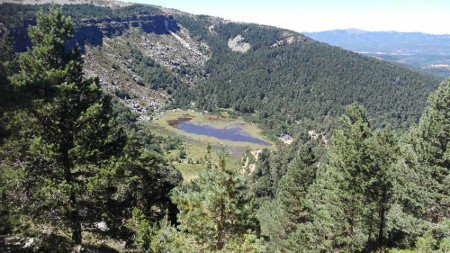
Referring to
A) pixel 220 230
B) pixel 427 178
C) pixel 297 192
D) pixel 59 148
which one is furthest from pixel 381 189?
pixel 59 148

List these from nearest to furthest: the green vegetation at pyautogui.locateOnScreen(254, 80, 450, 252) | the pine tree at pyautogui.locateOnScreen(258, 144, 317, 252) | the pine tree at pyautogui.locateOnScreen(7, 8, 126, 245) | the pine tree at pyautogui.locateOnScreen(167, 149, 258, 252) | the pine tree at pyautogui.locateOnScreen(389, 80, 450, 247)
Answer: the pine tree at pyautogui.locateOnScreen(167, 149, 258, 252), the pine tree at pyautogui.locateOnScreen(7, 8, 126, 245), the green vegetation at pyautogui.locateOnScreen(254, 80, 450, 252), the pine tree at pyautogui.locateOnScreen(389, 80, 450, 247), the pine tree at pyautogui.locateOnScreen(258, 144, 317, 252)

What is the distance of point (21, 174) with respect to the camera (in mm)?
21047

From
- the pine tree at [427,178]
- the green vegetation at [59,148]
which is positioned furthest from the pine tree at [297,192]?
the green vegetation at [59,148]

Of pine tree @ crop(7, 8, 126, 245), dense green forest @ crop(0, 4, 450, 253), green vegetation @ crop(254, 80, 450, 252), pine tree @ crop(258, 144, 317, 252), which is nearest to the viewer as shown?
dense green forest @ crop(0, 4, 450, 253)

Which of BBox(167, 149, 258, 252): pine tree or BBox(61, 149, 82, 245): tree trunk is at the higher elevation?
BBox(167, 149, 258, 252): pine tree

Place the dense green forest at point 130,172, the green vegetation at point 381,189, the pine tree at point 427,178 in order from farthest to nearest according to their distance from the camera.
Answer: the pine tree at point 427,178 → the green vegetation at point 381,189 → the dense green forest at point 130,172

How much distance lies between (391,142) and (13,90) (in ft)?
68.5

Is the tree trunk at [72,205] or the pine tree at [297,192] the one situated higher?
the tree trunk at [72,205]

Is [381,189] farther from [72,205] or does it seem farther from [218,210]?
[72,205]

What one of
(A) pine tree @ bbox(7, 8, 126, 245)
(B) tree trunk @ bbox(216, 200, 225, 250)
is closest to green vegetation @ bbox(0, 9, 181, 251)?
(A) pine tree @ bbox(7, 8, 126, 245)

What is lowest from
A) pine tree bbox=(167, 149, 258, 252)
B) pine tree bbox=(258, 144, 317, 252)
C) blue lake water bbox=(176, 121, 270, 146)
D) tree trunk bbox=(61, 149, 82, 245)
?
blue lake water bbox=(176, 121, 270, 146)

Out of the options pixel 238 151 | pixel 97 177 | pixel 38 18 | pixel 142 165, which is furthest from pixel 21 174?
pixel 238 151

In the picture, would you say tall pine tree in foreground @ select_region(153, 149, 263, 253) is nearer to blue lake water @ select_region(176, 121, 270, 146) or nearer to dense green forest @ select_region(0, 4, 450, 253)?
dense green forest @ select_region(0, 4, 450, 253)

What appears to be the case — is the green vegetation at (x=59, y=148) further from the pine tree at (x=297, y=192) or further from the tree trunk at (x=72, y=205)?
the pine tree at (x=297, y=192)
